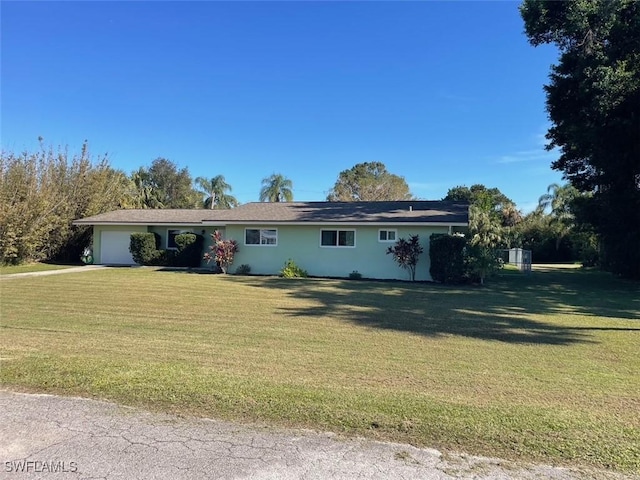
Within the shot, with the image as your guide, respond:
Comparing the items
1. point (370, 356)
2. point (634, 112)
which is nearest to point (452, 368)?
point (370, 356)

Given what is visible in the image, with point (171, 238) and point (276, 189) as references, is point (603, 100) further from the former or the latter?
point (276, 189)

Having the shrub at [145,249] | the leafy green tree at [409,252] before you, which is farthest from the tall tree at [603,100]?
the shrub at [145,249]

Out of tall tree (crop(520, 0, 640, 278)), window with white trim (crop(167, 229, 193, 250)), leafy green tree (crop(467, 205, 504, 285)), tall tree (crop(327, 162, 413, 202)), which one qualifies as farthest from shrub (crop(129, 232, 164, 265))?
tall tree (crop(327, 162, 413, 202))

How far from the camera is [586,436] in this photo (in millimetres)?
4117

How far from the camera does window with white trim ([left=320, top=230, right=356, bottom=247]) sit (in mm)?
20406

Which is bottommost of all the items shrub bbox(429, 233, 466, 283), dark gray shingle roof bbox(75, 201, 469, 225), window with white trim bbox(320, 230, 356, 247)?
shrub bbox(429, 233, 466, 283)

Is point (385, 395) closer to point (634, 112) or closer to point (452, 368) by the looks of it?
point (452, 368)

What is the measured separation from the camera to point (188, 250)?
24.6 m

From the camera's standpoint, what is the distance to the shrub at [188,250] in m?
24.5

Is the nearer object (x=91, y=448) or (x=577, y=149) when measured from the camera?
(x=91, y=448)

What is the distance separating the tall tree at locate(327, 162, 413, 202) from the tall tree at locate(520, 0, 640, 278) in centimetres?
3605

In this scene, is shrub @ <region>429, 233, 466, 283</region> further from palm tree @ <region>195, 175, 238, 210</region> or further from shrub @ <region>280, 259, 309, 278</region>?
palm tree @ <region>195, 175, 238, 210</region>

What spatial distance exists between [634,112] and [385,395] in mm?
A: 17785

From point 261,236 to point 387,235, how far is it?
5.89 m
